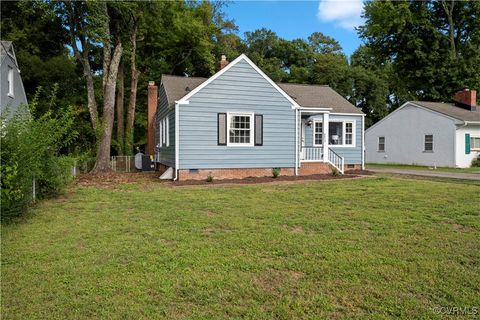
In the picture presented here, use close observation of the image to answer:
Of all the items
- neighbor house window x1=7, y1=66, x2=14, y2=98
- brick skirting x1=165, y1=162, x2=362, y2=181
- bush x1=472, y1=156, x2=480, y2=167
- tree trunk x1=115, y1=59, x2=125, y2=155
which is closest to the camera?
brick skirting x1=165, y1=162, x2=362, y2=181

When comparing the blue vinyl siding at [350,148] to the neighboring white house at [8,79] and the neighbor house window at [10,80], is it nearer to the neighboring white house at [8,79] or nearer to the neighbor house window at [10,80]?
the neighboring white house at [8,79]

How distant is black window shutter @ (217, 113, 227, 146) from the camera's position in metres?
13.8

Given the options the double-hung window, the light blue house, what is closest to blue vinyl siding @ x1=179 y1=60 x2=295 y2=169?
the light blue house

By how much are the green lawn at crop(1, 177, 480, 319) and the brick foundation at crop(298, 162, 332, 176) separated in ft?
24.7

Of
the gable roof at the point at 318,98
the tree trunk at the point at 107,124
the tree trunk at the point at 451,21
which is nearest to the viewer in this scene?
the gable roof at the point at 318,98

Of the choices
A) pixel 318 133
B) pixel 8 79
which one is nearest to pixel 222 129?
pixel 318 133

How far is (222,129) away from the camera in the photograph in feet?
45.6

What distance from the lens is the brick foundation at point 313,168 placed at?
1554cm

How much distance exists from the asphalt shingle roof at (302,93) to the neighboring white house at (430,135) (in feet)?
26.2

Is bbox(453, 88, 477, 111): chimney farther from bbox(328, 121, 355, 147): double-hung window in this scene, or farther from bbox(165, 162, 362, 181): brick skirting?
bbox(165, 162, 362, 181): brick skirting

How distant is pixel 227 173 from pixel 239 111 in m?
2.52

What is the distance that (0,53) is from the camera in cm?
1458

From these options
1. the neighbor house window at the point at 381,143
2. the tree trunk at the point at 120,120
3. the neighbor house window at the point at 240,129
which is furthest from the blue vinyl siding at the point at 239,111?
the neighbor house window at the point at 381,143

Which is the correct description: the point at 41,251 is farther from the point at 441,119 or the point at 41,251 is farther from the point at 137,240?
the point at 441,119
